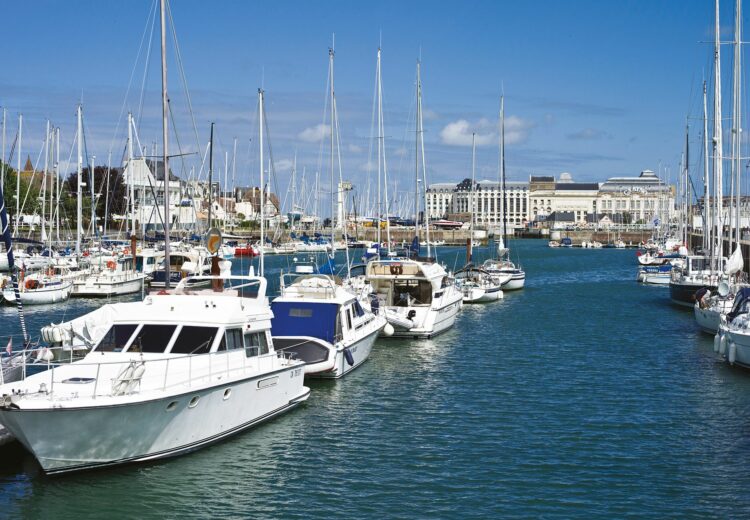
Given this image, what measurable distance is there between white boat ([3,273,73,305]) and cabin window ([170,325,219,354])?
34.6m

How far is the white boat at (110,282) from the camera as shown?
2339 inches

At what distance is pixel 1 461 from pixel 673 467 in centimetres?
1510

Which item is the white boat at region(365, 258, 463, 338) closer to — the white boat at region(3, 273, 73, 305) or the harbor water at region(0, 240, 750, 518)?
the harbor water at region(0, 240, 750, 518)

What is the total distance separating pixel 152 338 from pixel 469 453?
26.6 ft

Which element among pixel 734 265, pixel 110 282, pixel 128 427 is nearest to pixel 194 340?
pixel 128 427

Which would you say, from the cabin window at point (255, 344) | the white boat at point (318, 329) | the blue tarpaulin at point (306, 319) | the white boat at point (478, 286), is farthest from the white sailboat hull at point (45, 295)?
the cabin window at point (255, 344)

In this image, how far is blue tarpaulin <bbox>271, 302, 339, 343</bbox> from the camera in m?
29.6

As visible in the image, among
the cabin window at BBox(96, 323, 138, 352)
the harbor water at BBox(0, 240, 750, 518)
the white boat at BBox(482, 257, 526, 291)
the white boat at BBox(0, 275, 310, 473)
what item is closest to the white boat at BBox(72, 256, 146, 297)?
the white boat at BBox(482, 257, 526, 291)

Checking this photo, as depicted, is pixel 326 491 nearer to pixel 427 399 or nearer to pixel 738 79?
pixel 427 399

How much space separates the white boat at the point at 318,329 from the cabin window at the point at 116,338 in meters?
6.40

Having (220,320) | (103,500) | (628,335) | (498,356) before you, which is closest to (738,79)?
(628,335)

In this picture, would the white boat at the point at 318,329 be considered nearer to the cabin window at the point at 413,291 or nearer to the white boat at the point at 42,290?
the cabin window at the point at 413,291

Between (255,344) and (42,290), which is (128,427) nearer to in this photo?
(255,344)

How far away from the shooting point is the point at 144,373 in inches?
810
